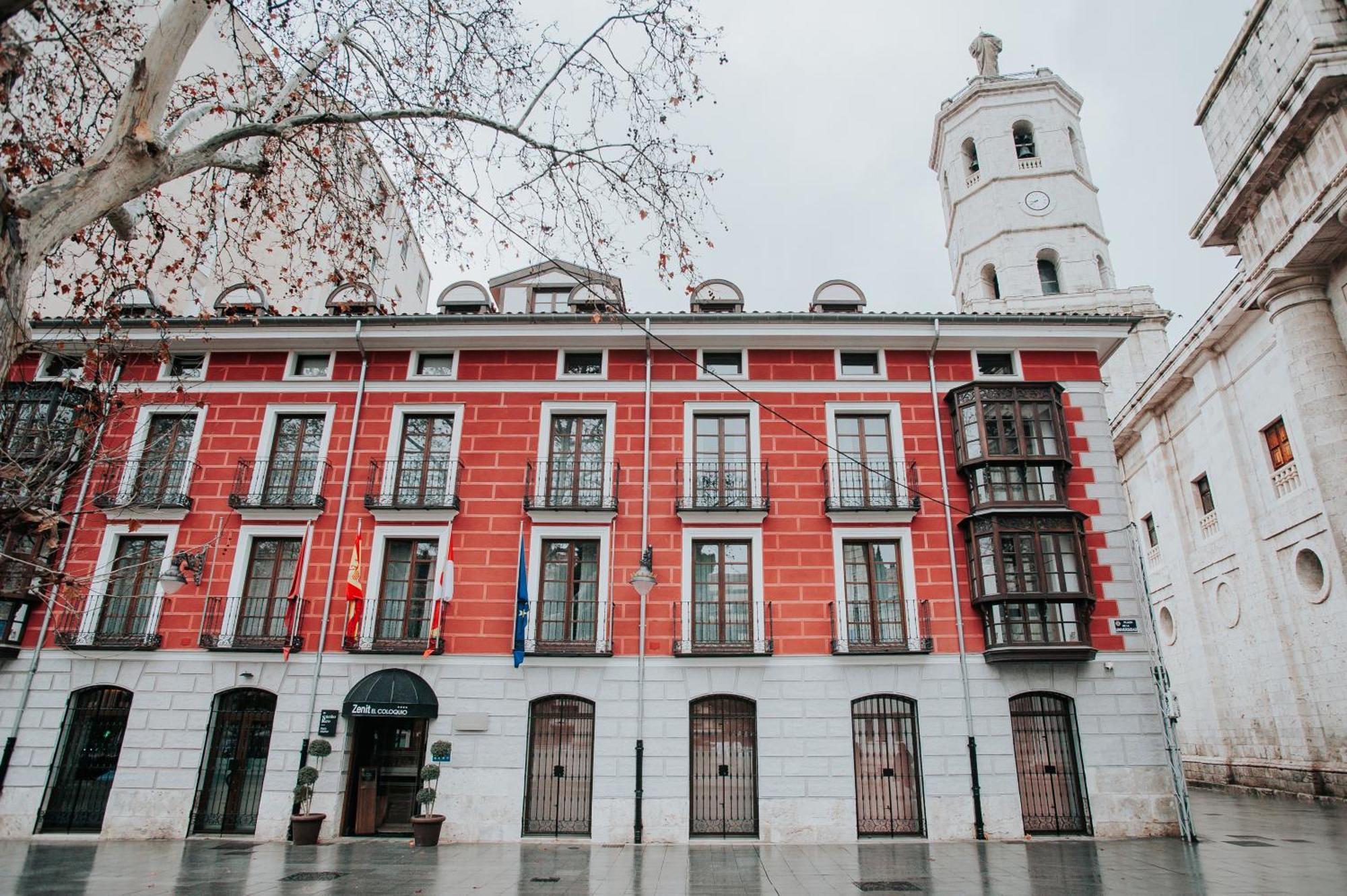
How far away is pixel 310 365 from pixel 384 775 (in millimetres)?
9410

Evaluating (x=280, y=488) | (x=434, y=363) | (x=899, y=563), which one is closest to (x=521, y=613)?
(x=280, y=488)

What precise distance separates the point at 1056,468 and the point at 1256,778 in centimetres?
1326

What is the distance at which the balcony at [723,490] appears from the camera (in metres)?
16.0

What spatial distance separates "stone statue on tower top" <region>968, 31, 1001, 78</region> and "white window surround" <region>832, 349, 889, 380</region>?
34381 mm

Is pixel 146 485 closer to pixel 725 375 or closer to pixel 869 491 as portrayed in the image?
pixel 725 375

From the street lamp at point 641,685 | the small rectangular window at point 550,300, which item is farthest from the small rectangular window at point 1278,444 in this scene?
the small rectangular window at point 550,300

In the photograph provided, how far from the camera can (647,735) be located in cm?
1482

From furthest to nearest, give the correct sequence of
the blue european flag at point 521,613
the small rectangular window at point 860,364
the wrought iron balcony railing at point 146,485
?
the small rectangular window at point 860,364
the wrought iron balcony railing at point 146,485
the blue european flag at point 521,613

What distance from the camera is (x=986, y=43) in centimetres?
4359

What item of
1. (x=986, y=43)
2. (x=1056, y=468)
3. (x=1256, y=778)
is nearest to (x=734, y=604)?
(x=1056, y=468)

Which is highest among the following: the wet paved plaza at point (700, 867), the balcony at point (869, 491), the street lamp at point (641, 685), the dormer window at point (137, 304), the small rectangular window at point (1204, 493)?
the dormer window at point (137, 304)

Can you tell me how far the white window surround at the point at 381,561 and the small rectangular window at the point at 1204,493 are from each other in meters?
23.6

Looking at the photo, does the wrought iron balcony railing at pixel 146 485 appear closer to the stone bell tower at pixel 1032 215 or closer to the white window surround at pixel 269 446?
the white window surround at pixel 269 446

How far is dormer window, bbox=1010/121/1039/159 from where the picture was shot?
39.8 metres
